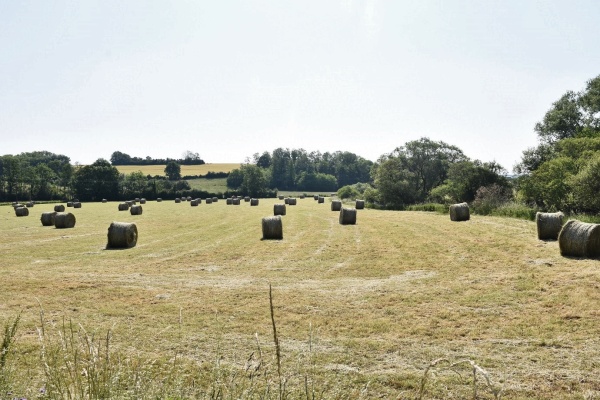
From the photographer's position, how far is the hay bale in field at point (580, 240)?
644 inches

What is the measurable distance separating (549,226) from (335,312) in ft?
52.9

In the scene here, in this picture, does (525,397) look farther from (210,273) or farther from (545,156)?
(545,156)

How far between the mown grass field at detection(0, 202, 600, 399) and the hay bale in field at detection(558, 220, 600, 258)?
83 cm

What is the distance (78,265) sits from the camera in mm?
17531

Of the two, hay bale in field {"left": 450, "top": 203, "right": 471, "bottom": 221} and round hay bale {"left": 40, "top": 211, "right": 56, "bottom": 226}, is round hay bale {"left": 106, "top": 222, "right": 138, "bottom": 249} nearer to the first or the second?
round hay bale {"left": 40, "top": 211, "right": 56, "bottom": 226}

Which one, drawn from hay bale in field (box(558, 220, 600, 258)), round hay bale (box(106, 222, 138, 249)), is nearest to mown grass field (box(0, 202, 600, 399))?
hay bale in field (box(558, 220, 600, 258))

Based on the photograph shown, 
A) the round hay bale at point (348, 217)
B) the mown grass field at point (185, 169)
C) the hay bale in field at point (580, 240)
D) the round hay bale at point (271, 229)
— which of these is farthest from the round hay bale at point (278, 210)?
the mown grass field at point (185, 169)

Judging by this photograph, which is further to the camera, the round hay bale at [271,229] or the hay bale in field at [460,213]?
the hay bale in field at [460,213]

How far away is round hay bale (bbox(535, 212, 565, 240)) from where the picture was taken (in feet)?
71.1

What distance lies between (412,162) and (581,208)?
190ft

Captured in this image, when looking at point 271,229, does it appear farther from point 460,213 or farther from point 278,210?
point 278,210

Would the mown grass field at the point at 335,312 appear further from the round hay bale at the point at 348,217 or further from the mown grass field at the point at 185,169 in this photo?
the mown grass field at the point at 185,169

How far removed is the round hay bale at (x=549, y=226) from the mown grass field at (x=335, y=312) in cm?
69

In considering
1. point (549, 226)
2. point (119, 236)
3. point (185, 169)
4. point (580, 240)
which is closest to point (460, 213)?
point (549, 226)
